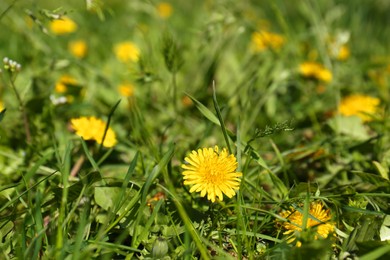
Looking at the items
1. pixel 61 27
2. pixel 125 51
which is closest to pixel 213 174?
pixel 125 51

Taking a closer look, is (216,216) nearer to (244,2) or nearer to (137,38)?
(244,2)

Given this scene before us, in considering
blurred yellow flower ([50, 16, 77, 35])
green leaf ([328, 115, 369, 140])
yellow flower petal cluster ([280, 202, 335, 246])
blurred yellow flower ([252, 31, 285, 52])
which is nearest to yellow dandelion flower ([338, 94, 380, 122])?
green leaf ([328, 115, 369, 140])

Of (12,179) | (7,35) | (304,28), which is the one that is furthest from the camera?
(304,28)

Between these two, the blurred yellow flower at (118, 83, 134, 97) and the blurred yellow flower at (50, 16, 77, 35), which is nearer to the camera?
the blurred yellow flower at (118, 83, 134, 97)

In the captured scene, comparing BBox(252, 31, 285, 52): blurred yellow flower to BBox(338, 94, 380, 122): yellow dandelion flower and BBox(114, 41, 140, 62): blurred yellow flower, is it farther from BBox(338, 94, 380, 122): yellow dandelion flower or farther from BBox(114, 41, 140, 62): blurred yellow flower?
BBox(114, 41, 140, 62): blurred yellow flower

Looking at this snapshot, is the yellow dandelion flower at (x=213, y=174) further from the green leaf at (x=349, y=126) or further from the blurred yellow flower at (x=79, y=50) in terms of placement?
the blurred yellow flower at (x=79, y=50)

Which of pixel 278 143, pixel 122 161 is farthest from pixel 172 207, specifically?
pixel 278 143

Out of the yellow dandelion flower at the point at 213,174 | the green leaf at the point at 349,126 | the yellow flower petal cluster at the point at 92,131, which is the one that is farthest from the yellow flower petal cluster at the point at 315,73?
the yellow dandelion flower at the point at 213,174
